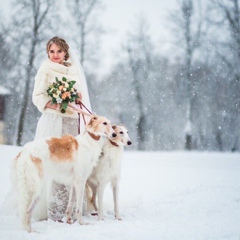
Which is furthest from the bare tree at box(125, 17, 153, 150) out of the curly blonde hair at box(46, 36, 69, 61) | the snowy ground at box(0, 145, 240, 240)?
the curly blonde hair at box(46, 36, 69, 61)

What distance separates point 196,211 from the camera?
301 cm

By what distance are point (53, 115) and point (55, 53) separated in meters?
0.54

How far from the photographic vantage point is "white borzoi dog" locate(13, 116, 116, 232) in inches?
84.7

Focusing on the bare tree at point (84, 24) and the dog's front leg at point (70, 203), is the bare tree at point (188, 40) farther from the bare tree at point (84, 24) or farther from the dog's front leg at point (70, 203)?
the dog's front leg at point (70, 203)

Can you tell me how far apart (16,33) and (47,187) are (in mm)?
6841

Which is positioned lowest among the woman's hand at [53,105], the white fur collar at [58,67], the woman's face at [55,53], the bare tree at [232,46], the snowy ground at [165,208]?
the snowy ground at [165,208]

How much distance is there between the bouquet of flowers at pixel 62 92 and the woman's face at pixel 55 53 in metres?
0.29

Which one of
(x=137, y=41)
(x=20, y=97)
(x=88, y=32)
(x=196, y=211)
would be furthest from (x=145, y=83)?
(x=196, y=211)

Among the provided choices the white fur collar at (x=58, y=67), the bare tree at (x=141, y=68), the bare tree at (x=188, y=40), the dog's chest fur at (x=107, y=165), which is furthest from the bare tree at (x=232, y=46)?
the dog's chest fur at (x=107, y=165)

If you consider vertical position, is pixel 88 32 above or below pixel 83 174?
above

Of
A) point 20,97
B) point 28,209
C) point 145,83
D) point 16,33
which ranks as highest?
point 16,33

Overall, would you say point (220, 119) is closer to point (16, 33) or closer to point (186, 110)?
point (186, 110)

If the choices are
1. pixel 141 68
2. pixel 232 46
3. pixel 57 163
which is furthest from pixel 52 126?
pixel 141 68

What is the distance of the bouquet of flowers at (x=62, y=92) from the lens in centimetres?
257
